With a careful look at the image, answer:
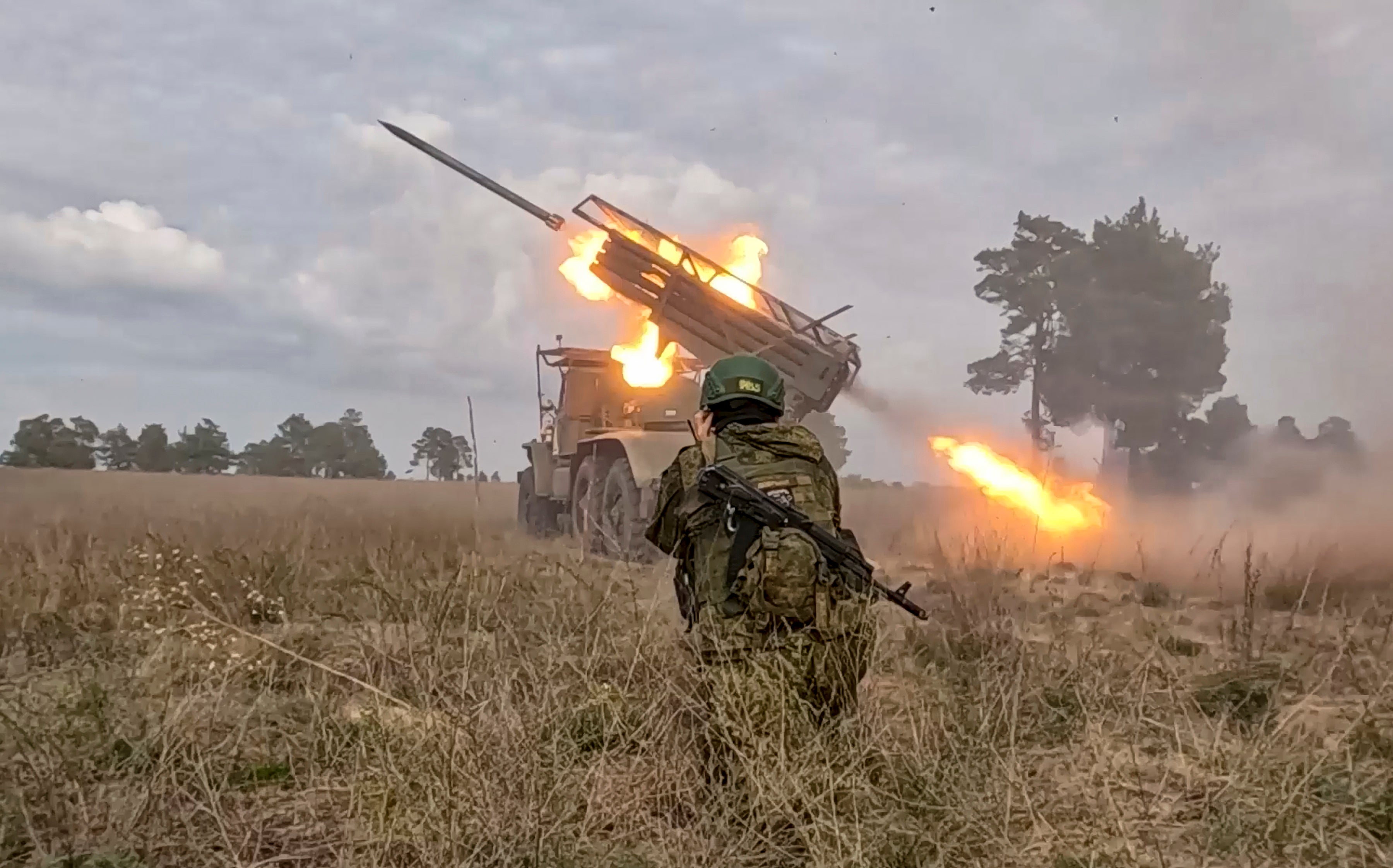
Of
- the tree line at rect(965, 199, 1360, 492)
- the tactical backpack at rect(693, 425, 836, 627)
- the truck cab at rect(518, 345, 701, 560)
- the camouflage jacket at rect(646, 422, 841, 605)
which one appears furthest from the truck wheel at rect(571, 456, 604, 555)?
the tree line at rect(965, 199, 1360, 492)

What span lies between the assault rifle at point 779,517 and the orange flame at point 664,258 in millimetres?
7668

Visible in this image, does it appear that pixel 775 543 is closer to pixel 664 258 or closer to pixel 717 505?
pixel 717 505

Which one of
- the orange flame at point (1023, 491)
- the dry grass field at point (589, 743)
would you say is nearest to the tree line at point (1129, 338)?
the orange flame at point (1023, 491)

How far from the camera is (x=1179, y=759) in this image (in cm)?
412

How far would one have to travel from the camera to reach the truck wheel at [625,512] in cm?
1191

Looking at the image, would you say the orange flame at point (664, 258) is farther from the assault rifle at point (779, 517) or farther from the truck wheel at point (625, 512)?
the assault rifle at point (779, 517)

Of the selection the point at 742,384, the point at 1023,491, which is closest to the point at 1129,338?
the point at 1023,491

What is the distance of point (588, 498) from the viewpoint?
1308 cm

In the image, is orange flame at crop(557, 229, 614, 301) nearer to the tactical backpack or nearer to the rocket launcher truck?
the rocket launcher truck

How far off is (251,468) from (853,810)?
160ft

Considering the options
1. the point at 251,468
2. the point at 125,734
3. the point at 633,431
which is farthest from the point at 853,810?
the point at 251,468

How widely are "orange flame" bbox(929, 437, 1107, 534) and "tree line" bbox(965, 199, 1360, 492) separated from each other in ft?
37.7

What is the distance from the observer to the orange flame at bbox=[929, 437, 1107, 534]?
13422 millimetres

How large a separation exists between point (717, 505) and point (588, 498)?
9.04m
